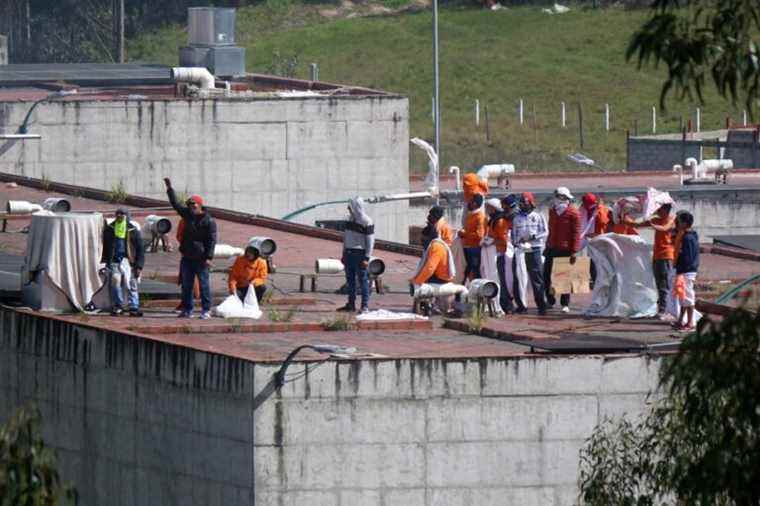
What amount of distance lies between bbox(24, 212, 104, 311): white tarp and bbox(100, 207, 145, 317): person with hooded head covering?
1.05 feet

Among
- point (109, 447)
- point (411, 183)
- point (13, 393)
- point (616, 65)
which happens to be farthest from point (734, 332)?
point (616, 65)

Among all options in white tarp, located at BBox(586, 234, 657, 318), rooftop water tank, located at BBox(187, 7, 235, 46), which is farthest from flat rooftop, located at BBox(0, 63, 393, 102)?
white tarp, located at BBox(586, 234, 657, 318)

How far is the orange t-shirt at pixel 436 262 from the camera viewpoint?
81.1 ft

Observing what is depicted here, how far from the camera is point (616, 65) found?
7619cm

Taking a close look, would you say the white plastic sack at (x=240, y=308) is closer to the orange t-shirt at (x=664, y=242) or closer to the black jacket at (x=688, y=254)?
the orange t-shirt at (x=664, y=242)

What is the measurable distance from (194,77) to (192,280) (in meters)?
21.2

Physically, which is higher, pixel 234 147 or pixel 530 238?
pixel 234 147

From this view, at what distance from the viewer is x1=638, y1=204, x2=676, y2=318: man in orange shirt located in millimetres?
24172

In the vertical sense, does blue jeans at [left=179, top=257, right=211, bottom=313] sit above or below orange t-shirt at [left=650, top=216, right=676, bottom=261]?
below

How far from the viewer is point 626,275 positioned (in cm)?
2508

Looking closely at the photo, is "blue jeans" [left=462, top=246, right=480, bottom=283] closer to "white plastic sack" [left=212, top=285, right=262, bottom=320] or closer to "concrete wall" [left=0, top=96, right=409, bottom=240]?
"white plastic sack" [left=212, top=285, right=262, bottom=320]

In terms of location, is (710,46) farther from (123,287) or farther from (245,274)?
(123,287)

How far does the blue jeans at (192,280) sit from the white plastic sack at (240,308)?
0.56 feet

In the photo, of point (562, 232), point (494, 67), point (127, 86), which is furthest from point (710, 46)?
point (494, 67)
